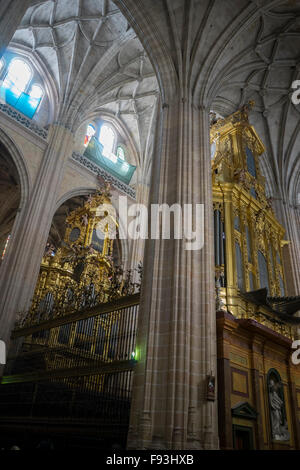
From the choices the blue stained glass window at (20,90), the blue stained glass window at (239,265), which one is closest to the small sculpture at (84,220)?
the blue stained glass window at (20,90)

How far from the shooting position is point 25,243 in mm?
13180

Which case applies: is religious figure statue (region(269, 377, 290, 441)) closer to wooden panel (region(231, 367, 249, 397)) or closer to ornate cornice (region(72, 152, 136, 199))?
wooden panel (region(231, 367, 249, 397))

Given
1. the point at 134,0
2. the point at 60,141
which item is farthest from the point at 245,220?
the point at 60,141

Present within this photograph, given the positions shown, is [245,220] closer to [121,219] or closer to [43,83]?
[121,219]

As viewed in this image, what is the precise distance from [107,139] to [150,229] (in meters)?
13.7

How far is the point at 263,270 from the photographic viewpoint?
11.8 metres

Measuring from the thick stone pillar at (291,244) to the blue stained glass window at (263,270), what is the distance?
3.19 m

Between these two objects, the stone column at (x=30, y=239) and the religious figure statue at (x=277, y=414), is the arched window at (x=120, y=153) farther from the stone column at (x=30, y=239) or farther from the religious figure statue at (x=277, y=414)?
the religious figure statue at (x=277, y=414)

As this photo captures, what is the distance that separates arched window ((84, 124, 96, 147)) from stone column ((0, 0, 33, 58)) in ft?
35.6

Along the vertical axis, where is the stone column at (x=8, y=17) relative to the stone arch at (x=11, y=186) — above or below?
below

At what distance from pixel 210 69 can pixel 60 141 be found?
7.72 metres

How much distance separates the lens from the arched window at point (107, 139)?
20.3m

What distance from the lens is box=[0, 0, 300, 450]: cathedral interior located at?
7008 millimetres
